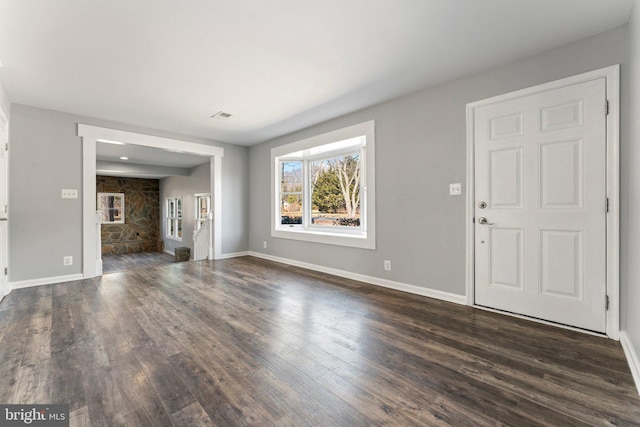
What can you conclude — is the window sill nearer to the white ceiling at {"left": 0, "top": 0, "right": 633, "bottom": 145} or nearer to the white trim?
the white ceiling at {"left": 0, "top": 0, "right": 633, "bottom": 145}

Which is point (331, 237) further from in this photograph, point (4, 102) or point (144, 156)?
point (144, 156)

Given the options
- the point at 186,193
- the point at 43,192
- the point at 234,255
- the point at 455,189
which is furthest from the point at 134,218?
the point at 455,189

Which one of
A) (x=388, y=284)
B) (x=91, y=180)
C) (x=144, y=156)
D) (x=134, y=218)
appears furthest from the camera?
(x=134, y=218)

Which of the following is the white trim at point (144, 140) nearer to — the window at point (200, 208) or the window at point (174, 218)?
the window at point (200, 208)

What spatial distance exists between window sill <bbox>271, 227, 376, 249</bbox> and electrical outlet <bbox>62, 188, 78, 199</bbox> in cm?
302

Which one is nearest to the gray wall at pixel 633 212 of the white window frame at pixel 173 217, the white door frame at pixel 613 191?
the white door frame at pixel 613 191

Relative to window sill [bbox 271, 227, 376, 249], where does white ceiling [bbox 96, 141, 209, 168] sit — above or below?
above

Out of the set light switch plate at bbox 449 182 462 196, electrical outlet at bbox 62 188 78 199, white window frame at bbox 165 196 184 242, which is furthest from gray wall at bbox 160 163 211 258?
light switch plate at bbox 449 182 462 196

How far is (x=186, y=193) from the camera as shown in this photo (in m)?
8.70

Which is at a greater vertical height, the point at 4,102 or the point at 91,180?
the point at 4,102

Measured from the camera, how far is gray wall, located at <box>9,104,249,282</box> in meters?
3.62

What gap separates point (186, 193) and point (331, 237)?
20.3ft

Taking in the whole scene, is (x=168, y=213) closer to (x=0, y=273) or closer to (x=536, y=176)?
(x=0, y=273)

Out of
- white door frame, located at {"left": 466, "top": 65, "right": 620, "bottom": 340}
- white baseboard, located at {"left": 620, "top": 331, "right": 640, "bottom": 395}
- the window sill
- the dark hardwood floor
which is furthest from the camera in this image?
the window sill
